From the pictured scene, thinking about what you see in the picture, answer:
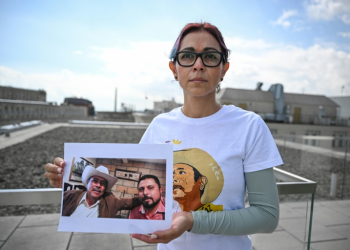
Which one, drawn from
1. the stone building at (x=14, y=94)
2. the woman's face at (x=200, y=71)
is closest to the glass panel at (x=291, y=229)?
the woman's face at (x=200, y=71)

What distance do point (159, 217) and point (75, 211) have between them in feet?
0.99

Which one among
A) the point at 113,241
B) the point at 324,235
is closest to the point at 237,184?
the point at 113,241

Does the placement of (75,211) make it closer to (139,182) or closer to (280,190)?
(139,182)

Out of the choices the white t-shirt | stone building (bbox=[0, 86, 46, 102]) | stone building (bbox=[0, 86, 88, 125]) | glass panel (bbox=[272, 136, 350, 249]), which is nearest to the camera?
the white t-shirt

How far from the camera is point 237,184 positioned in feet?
2.92

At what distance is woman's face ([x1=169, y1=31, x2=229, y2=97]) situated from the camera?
0.94m

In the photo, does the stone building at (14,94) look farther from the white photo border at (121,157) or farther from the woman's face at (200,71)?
the woman's face at (200,71)

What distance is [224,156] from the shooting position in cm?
89

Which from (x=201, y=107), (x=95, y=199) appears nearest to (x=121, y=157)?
(x=95, y=199)

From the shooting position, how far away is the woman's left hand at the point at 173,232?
30.0 inches

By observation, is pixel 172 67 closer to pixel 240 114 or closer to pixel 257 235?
pixel 240 114

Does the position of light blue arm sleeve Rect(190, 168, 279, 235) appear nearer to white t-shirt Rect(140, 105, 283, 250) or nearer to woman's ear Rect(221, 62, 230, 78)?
white t-shirt Rect(140, 105, 283, 250)

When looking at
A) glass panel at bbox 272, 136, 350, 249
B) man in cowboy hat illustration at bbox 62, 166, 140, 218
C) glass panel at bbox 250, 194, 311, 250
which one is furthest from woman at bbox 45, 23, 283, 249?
glass panel at bbox 272, 136, 350, 249

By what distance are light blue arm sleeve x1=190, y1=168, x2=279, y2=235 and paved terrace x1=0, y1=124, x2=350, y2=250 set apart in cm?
91
